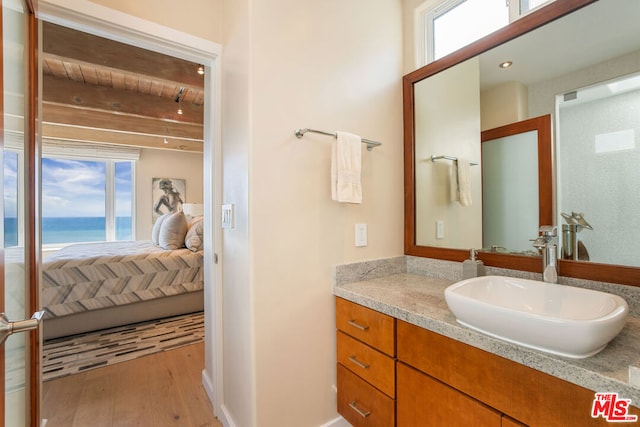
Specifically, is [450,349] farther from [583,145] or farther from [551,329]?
[583,145]

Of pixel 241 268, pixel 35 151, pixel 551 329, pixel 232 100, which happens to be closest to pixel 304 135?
pixel 232 100

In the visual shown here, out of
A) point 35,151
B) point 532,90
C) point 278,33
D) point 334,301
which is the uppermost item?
point 278,33

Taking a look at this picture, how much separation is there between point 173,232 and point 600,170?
12.7 feet

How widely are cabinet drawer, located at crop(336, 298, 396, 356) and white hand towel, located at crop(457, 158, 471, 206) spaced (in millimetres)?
854

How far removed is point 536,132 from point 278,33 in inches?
50.7

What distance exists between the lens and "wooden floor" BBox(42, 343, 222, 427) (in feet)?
5.49

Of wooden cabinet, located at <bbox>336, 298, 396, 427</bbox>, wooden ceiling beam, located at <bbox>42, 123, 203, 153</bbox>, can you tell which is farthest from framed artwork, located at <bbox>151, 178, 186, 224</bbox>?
wooden cabinet, located at <bbox>336, 298, 396, 427</bbox>

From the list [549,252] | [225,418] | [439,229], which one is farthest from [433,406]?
[225,418]

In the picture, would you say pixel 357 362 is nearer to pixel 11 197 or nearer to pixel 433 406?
pixel 433 406

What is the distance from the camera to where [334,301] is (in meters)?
1.47

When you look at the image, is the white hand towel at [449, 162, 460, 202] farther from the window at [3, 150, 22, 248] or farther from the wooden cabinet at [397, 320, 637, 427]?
the window at [3, 150, 22, 248]

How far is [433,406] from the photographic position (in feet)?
3.25

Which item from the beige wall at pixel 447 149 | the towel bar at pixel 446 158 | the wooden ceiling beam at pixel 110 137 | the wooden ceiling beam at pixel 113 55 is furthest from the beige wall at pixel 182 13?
the wooden ceiling beam at pixel 110 137

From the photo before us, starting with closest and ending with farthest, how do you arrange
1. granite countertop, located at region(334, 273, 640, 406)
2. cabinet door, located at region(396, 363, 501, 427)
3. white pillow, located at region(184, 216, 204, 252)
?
granite countertop, located at region(334, 273, 640, 406)
cabinet door, located at region(396, 363, 501, 427)
white pillow, located at region(184, 216, 204, 252)
